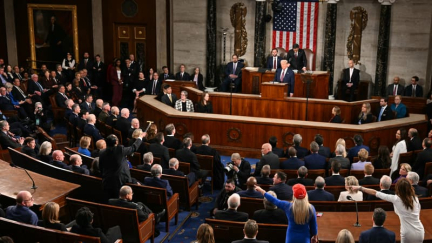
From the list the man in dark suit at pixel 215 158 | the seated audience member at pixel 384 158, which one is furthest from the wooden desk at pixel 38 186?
the seated audience member at pixel 384 158

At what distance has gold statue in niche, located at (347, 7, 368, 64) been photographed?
1550 cm

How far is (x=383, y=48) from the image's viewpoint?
1511 cm

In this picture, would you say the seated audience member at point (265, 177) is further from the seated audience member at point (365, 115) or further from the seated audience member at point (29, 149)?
the seated audience member at point (365, 115)

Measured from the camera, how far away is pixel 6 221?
594 cm

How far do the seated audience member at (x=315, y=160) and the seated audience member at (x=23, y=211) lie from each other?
14.9 ft

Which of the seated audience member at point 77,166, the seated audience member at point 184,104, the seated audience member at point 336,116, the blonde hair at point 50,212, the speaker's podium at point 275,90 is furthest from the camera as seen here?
the seated audience member at point 184,104

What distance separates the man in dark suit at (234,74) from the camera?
1530cm

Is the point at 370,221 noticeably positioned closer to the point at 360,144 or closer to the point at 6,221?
the point at 360,144

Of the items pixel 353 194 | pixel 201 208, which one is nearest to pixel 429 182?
pixel 353 194

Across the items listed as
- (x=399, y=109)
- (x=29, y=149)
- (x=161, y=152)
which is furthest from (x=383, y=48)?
(x=29, y=149)

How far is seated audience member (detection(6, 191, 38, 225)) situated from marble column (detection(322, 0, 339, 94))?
442 inches

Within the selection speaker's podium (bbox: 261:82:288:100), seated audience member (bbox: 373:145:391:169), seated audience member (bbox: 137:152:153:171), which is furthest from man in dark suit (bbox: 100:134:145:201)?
speaker's podium (bbox: 261:82:288:100)

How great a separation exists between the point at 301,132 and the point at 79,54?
972 centimetres

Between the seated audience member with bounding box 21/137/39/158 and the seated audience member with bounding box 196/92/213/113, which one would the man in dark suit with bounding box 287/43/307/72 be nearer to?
the seated audience member with bounding box 196/92/213/113
